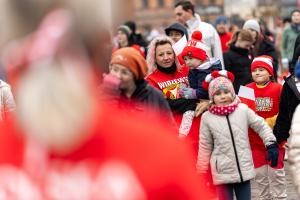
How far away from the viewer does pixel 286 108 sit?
8.06m

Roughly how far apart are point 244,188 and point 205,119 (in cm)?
62

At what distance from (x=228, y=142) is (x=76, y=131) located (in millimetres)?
5651

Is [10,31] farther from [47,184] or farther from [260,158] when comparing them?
[260,158]

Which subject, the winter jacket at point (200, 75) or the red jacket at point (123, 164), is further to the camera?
the winter jacket at point (200, 75)

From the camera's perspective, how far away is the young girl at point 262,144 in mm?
8312

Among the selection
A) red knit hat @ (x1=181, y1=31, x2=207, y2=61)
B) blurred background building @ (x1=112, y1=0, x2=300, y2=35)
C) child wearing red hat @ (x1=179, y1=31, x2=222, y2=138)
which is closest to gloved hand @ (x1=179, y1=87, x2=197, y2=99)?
child wearing red hat @ (x1=179, y1=31, x2=222, y2=138)

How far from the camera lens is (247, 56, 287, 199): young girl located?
327 inches

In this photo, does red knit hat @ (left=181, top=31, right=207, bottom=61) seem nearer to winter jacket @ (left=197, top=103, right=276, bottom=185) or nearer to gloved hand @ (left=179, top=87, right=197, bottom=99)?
gloved hand @ (left=179, top=87, right=197, bottom=99)

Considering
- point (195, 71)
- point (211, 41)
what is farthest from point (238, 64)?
point (195, 71)

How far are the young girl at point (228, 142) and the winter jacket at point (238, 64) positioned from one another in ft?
11.8

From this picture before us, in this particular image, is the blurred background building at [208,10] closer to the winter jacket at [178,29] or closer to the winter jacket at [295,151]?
the winter jacket at [178,29]

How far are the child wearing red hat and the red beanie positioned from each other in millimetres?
3790

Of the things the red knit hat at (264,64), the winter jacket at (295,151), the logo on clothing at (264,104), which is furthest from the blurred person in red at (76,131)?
the red knit hat at (264,64)

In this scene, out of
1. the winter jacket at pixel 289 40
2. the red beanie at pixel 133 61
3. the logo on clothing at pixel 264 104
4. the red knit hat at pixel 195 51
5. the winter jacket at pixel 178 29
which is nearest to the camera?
the red beanie at pixel 133 61
